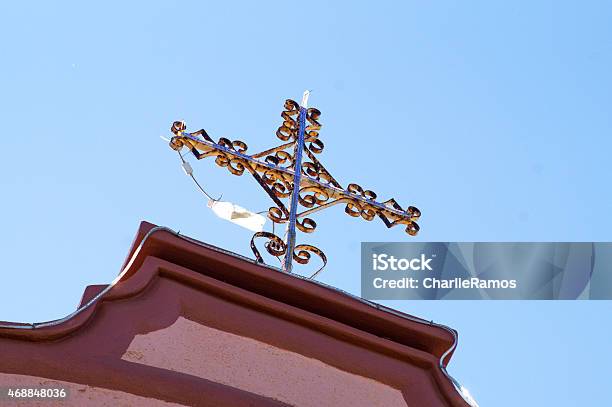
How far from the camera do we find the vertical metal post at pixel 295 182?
567 cm

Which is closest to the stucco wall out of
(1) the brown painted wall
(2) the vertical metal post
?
(1) the brown painted wall

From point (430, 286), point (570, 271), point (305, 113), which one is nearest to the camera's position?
point (305, 113)

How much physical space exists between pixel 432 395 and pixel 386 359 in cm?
24

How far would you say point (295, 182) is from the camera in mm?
6039

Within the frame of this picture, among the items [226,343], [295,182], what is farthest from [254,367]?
[295,182]

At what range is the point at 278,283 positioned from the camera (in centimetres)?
484

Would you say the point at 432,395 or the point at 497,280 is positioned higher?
the point at 497,280

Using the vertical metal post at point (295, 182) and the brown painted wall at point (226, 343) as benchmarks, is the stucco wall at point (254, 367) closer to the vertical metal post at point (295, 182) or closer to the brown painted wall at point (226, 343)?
the brown painted wall at point (226, 343)

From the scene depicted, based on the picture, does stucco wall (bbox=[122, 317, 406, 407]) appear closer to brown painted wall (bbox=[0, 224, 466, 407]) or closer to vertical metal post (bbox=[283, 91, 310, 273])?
brown painted wall (bbox=[0, 224, 466, 407])

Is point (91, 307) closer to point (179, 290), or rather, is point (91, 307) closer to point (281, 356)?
point (179, 290)

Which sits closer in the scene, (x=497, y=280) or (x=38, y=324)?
(x=38, y=324)

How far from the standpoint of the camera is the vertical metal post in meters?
5.67

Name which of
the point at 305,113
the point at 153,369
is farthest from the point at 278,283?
the point at 305,113

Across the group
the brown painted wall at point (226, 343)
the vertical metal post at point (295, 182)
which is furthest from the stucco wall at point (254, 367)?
the vertical metal post at point (295, 182)
